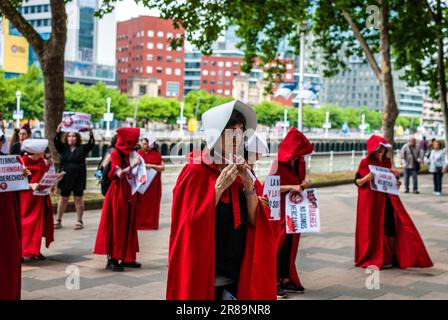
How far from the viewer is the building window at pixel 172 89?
12494 centimetres

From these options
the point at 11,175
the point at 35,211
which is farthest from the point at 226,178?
the point at 35,211

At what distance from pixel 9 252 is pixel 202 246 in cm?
235

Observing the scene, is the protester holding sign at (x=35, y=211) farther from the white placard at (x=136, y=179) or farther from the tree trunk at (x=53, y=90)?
the tree trunk at (x=53, y=90)

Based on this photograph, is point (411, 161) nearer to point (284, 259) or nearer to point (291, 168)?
point (291, 168)

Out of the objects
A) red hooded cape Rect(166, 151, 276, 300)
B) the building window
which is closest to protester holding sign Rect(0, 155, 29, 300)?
red hooded cape Rect(166, 151, 276, 300)

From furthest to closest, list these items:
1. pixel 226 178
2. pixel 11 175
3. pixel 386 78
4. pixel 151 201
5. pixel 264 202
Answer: pixel 386 78
pixel 151 201
pixel 11 175
pixel 264 202
pixel 226 178

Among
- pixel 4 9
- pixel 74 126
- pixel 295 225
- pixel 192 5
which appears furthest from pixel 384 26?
pixel 295 225

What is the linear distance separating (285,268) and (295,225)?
1.66ft

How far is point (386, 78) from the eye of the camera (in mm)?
25328

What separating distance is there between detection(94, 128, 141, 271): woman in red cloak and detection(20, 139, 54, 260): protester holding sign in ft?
3.24

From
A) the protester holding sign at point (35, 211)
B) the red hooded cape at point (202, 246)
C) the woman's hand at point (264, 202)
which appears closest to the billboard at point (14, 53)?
the protester holding sign at point (35, 211)

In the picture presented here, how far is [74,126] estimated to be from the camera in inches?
453

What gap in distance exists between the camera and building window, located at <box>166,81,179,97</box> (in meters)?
125
